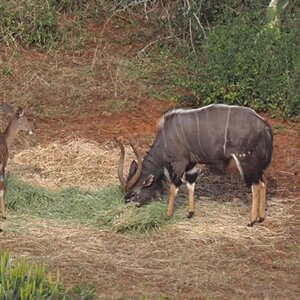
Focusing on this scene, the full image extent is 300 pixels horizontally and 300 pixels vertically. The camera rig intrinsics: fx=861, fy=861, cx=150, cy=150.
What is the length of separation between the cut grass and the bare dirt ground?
0.17m

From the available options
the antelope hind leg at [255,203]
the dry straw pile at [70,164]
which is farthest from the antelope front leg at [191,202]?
the dry straw pile at [70,164]

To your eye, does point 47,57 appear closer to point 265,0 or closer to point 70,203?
point 265,0

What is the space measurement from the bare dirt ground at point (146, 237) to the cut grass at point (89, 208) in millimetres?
175

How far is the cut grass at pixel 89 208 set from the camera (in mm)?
8922

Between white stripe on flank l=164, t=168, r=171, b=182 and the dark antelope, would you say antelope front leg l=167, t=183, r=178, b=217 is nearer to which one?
white stripe on flank l=164, t=168, r=171, b=182

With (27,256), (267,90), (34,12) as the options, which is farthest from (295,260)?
(34,12)

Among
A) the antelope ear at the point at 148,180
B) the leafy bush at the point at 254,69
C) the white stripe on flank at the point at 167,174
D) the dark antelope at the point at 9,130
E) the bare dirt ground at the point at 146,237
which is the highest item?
the leafy bush at the point at 254,69

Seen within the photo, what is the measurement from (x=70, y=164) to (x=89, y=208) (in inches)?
68.2

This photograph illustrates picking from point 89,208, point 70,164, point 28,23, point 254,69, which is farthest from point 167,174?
point 28,23

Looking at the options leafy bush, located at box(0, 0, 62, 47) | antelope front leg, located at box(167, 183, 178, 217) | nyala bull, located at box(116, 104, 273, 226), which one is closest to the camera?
nyala bull, located at box(116, 104, 273, 226)

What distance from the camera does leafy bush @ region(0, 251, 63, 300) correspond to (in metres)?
5.59

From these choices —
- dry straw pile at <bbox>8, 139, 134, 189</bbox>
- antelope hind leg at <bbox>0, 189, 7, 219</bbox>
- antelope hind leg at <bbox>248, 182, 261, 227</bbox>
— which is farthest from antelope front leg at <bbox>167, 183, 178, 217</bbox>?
antelope hind leg at <bbox>0, 189, 7, 219</bbox>

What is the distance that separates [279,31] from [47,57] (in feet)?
13.7

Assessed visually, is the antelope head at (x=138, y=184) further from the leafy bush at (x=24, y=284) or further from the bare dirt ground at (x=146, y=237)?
the leafy bush at (x=24, y=284)
